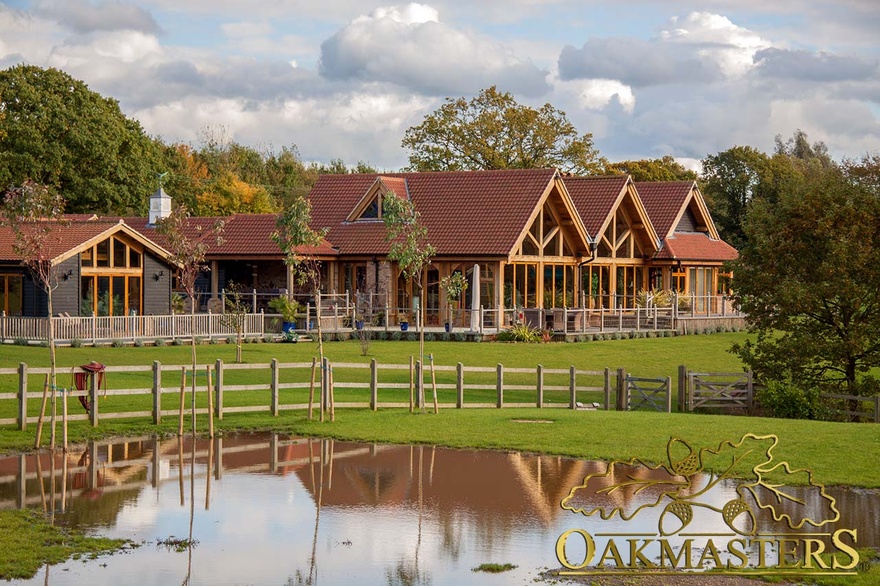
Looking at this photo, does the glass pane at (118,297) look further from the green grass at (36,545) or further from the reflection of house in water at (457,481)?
the green grass at (36,545)

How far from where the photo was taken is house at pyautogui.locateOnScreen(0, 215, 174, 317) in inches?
1690

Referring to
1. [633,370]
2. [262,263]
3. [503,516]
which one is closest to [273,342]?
[262,263]

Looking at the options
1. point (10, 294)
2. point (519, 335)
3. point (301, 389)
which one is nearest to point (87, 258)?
point (10, 294)

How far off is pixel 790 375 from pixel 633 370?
27.3 feet

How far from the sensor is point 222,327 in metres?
44.8

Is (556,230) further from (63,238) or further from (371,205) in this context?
(63,238)

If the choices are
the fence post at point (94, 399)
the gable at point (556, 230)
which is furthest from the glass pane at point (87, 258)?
the fence post at point (94, 399)

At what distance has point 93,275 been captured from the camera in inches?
1740

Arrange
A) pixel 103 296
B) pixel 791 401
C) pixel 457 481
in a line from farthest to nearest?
pixel 103 296, pixel 791 401, pixel 457 481

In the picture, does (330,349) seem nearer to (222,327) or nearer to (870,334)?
(222,327)

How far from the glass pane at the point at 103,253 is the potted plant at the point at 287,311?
20.6 ft

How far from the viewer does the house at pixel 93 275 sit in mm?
42938

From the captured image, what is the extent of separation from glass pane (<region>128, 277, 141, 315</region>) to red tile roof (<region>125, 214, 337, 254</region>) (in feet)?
11.6

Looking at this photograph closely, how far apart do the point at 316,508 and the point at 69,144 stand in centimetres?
5455
